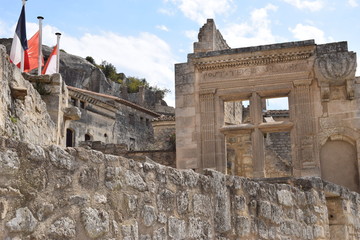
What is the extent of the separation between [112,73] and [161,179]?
46.3m

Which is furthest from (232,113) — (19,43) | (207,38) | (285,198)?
(285,198)

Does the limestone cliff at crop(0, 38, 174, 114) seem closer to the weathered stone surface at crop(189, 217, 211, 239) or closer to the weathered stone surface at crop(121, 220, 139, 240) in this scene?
the weathered stone surface at crop(189, 217, 211, 239)

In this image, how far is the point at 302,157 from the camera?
13.4 meters

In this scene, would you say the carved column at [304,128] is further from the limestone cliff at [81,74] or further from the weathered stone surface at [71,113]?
the limestone cliff at [81,74]

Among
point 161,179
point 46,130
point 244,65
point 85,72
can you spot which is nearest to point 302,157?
point 244,65

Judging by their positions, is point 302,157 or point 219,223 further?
point 302,157

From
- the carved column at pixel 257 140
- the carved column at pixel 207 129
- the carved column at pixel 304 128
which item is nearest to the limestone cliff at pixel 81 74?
the carved column at pixel 207 129

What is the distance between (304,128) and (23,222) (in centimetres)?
1158

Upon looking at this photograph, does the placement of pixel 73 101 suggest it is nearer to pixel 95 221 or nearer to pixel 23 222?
pixel 95 221

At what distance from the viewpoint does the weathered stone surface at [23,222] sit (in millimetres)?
2553

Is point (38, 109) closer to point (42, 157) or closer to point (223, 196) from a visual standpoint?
point (223, 196)

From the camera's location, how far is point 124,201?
3.30 m

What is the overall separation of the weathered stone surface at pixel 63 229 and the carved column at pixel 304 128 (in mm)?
10993

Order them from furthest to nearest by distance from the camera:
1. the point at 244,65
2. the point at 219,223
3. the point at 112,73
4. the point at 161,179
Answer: the point at 112,73 → the point at 244,65 → the point at 219,223 → the point at 161,179
